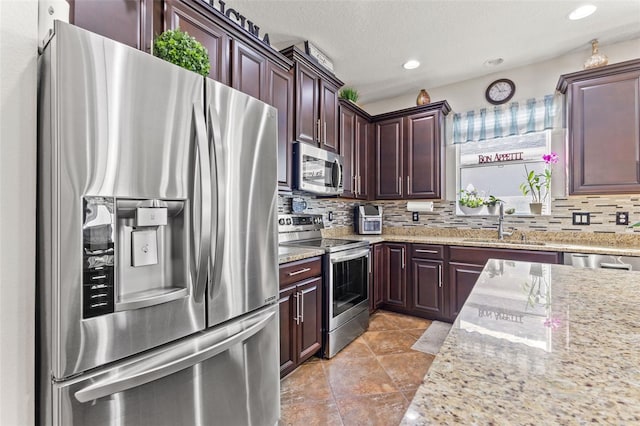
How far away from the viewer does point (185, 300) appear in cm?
108

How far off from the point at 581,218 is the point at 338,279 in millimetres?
2468

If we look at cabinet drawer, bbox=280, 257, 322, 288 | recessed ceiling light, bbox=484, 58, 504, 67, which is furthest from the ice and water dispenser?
recessed ceiling light, bbox=484, 58, 504, 67

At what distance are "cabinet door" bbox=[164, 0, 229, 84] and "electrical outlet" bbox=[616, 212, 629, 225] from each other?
3.52m

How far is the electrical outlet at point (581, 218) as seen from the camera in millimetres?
2754

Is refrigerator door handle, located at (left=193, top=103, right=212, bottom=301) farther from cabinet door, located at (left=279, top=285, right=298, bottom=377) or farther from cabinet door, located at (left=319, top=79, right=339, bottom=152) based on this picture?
cabinet door, located at (left=319, top=79, right=339, bottom=152)

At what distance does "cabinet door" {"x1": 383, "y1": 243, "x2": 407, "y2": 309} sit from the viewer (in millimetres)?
3166

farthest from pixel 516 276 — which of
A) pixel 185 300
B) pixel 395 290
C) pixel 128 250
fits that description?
pixel 395 290

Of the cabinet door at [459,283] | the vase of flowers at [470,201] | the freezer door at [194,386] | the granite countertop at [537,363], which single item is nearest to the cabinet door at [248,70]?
the freezer door at [194,386]

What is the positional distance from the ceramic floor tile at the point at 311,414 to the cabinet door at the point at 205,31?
2.04 meters

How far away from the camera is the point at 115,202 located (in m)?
0.91

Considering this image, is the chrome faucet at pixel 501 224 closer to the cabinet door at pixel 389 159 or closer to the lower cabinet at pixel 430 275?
the lower cabinet at pixel 430 275

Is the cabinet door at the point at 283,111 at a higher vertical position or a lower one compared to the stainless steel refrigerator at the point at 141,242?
higher

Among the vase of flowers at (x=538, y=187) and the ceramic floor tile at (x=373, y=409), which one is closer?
the ceramic floor tile at (x=373, y=409)

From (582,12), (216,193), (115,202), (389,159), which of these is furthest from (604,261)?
A: (115,202)
